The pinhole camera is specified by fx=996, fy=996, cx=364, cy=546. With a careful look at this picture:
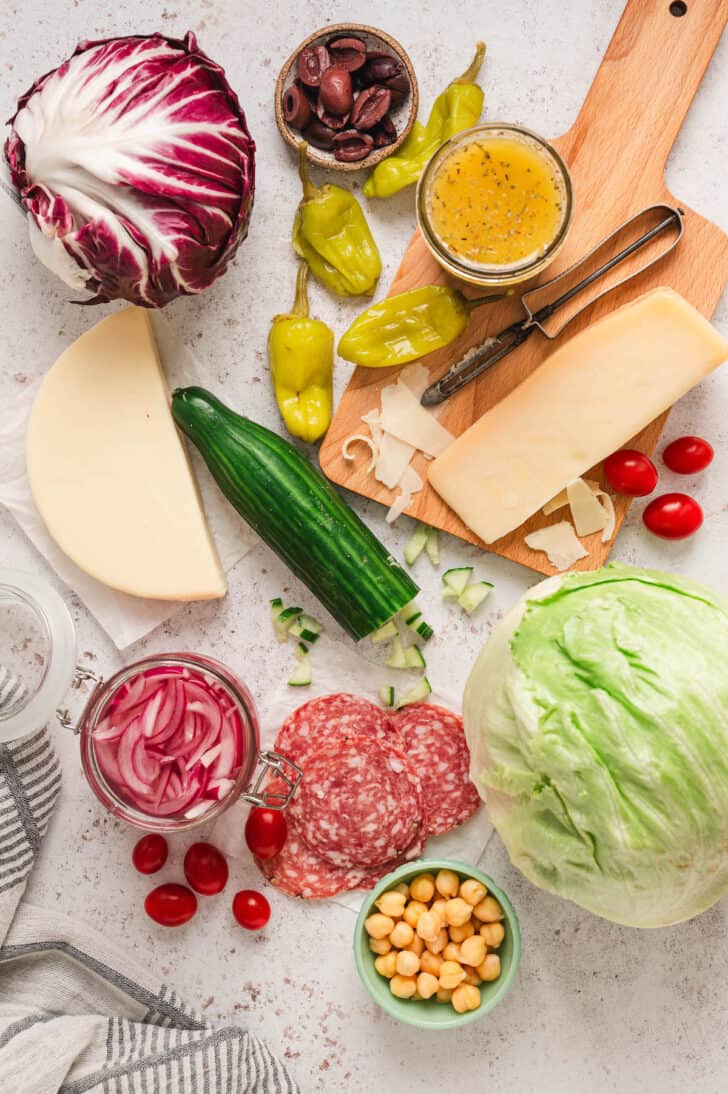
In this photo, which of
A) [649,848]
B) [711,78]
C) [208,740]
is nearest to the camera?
[649,848]

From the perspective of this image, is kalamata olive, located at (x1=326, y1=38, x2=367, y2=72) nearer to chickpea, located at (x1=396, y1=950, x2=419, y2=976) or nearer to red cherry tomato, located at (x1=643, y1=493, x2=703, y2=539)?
red cherry tomato, located at (x1=643, y1=493, x2=703, y2=539)

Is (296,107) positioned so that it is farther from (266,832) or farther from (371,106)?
(266,832)

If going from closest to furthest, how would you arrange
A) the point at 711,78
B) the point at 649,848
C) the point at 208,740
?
the point at 649,848
the point at 208,740
the point at 711,78

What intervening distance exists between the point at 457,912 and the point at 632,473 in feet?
3.68

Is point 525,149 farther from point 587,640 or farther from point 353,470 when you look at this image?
point 587,640

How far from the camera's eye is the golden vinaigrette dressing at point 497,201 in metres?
2.30

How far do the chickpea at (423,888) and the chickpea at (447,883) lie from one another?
0.02 metres

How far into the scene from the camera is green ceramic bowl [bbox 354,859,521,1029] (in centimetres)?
233

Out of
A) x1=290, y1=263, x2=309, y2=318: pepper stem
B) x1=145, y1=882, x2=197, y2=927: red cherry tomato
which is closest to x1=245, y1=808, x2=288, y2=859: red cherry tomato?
x1=145, y1=882, x2=197, y2=927: red cherry tomato

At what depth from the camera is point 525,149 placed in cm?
230

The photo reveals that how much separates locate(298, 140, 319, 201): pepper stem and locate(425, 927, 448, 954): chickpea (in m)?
1.80

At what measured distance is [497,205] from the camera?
231 centimetres

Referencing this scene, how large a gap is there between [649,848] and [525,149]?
1559 mm

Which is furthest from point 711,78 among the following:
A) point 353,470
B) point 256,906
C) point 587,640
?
point 256,906
